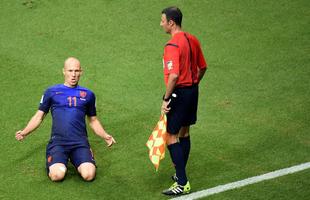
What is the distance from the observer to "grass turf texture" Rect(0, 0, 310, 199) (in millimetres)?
9320

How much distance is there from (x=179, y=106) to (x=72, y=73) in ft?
5.33

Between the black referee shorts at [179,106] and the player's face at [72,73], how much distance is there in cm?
148

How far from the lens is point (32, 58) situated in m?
12.9

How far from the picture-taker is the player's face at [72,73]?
9.23 meters

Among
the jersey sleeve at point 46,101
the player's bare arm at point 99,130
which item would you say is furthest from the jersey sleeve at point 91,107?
the jersey sleeve at point 46,101

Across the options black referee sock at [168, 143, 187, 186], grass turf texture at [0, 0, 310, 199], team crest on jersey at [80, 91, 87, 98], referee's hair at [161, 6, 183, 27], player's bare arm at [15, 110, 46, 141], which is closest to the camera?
referee's hair at [161, 6, 183, 27]

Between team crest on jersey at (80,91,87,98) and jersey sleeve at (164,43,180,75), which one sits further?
team crest on jersey at (80,91,87,98)

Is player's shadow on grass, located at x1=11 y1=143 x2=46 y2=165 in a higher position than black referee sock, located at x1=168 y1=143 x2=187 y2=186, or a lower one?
higher

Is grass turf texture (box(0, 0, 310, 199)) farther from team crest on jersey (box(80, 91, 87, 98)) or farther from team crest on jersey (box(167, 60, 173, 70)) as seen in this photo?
team crest on jersey (box(167, 60, 173, 70))

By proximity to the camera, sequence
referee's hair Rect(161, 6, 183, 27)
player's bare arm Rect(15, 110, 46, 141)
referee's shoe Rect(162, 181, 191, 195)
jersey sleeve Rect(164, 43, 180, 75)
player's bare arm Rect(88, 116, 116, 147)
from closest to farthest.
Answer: jersey sleeve Rect(164, 43, 180, 75) < referee's hair Rect(161, 6, 183, 27) < referee's shoe Rect(162, 181, 191, 195) < player's bare arm Rect(15, 110, 46, 141) < player's bare arm Rect(88, 116, 116, 147)

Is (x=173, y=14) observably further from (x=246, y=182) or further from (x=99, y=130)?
(x=246, y=182)

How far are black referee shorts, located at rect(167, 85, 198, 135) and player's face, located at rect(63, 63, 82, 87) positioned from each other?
4.85 feet

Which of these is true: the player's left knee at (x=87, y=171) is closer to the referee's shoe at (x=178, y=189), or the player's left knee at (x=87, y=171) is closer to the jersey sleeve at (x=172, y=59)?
the referee's shoe at (x=178, y=189)

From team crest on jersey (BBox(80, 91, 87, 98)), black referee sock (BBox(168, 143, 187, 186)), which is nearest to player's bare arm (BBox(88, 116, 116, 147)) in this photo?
team crest on jersey (BBox(80, 91, 87, 98))
